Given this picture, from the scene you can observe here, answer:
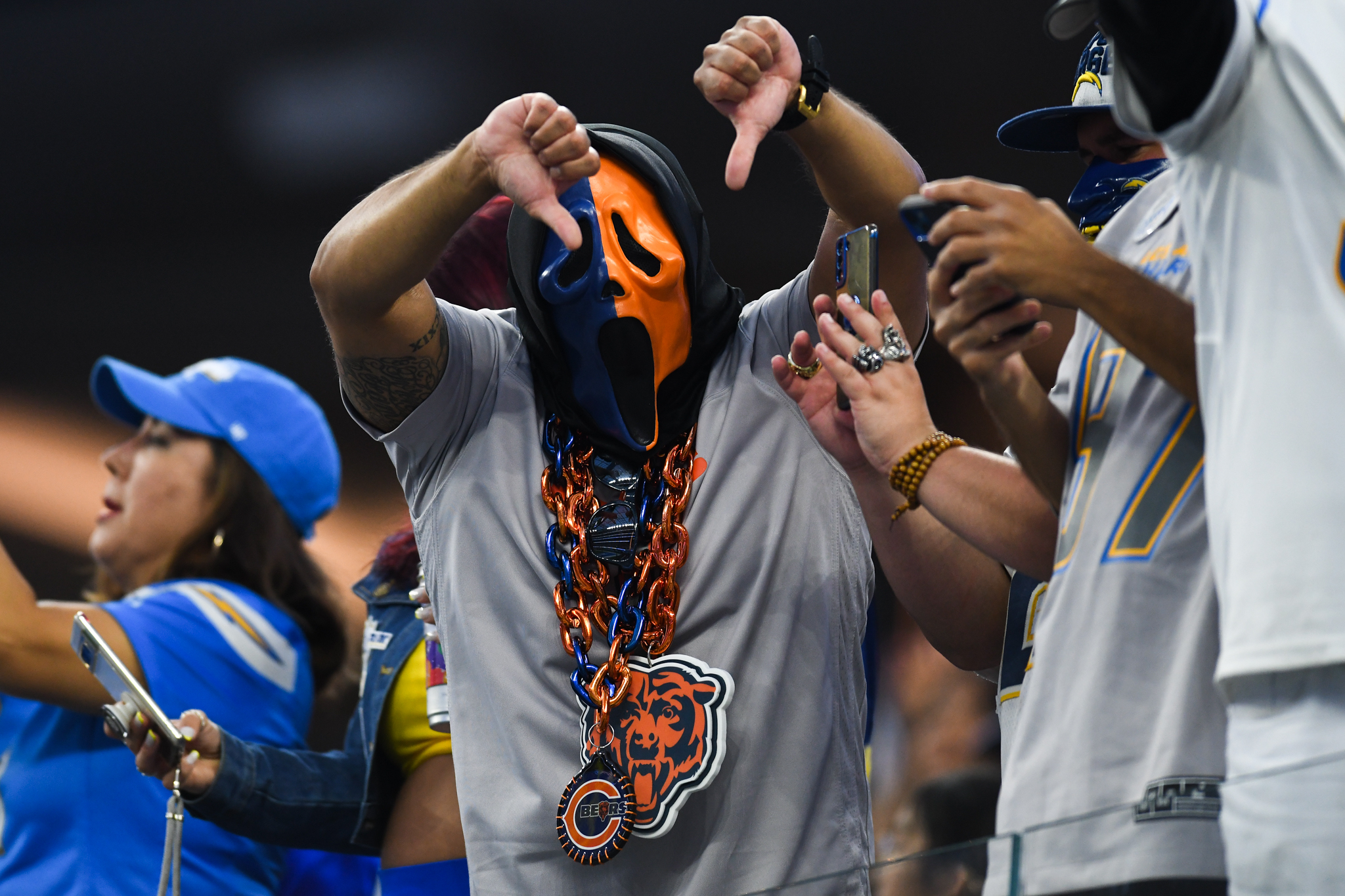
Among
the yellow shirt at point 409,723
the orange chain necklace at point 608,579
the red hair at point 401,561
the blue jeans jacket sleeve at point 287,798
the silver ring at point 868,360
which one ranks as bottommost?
the blue jeans jacket sleeve at point 287,798

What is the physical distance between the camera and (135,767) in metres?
2.09

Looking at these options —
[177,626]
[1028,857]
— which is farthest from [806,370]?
[177,626]

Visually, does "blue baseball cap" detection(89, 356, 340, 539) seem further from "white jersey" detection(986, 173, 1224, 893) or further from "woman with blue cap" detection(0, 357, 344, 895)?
"white jersey" detection(986, 173, 1224, 893)

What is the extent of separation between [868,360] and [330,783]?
47.7 inches

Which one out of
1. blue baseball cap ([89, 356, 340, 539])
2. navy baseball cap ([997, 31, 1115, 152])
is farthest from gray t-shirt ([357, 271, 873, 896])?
blue baseball cap ([89, 356, 340, 539])

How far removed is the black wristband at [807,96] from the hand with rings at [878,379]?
0.26 m

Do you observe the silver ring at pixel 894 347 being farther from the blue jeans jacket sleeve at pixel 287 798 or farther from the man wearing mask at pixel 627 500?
the blue jeans jacket sleeve at pixel 287 798

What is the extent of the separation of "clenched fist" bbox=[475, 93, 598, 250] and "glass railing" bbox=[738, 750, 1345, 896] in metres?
0.65

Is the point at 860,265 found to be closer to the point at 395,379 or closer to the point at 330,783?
the point at 395,379

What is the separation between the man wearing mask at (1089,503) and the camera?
795 millimetres

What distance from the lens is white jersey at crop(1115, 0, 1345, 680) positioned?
754 millimetres

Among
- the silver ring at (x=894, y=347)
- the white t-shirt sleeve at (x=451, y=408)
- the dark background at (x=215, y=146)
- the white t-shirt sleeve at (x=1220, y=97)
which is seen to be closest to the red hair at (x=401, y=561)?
the white t-shirt sleeve at (x=451, y=408)

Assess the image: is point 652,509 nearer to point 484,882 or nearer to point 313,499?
point 484,882

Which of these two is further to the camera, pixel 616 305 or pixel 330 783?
pixel 330 783
